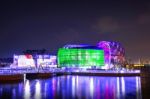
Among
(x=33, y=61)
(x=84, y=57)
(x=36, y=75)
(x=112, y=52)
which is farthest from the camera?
(x=112, y=52)

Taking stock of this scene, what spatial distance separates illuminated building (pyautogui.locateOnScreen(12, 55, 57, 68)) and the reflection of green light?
861cm

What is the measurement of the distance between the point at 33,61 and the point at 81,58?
2976 cm

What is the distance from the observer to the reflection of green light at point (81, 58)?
147 metres

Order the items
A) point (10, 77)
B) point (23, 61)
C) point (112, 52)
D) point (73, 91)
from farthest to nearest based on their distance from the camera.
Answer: point (112, 52)
point (23, 61)
point (10, 77)
point (73, 91)

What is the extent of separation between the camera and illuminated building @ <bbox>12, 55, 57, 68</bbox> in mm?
117875

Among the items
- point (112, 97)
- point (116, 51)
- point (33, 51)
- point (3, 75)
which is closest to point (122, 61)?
point (116, 51)

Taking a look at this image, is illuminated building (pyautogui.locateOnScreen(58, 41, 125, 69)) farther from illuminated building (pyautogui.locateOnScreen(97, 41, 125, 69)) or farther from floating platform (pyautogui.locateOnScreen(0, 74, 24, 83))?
floating platform (pyautogui.locateOnScreen(0, 74, 24, 83))

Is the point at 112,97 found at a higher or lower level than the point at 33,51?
lower

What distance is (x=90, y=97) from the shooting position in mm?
36438

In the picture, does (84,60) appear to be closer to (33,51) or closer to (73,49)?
(73,49)

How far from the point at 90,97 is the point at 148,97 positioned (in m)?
6.45

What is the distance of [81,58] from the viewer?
148 m

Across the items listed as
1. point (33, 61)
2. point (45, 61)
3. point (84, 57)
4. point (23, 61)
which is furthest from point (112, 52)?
point (23, 61)

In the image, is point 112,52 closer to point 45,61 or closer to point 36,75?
point 45,61
